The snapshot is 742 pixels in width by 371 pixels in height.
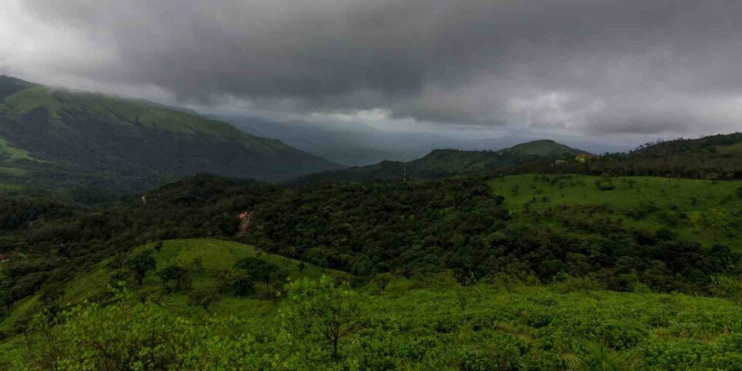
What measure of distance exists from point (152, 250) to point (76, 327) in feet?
199

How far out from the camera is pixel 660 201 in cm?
8156

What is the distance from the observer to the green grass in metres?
66.5

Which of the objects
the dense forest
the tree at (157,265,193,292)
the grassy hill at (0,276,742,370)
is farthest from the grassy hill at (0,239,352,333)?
the grassy hill at (0,276,742,370)

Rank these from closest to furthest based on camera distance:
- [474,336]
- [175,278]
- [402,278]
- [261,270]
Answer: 1. [474,336]
2. [402,278]
3. [175,278]
4. [261,270]

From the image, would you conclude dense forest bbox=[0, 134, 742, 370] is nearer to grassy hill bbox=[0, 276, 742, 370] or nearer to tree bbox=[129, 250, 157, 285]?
grassy hill bbox=[0, 276, 742, 370]

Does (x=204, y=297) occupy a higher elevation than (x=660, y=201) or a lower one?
lower

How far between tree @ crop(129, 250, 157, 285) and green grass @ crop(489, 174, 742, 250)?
88667mm

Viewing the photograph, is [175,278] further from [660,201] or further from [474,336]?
[660,201]

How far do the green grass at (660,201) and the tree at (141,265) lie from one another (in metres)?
88.7

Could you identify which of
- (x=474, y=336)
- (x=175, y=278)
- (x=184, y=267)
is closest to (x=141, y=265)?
(x=184, y=267)

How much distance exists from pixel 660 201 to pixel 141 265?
4543 inches

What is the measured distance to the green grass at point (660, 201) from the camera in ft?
218

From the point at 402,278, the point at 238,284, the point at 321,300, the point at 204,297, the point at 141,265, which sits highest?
the point at 321,300

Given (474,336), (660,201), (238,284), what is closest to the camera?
(474,336)
